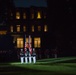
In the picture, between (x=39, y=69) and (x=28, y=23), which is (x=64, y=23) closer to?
(x=28, y=23)

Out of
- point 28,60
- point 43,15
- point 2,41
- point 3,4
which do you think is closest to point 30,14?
point 43,15

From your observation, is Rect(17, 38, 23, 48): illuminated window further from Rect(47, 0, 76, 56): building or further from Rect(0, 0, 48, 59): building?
Rect(47, 0, 76, 56): building

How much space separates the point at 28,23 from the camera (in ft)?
333

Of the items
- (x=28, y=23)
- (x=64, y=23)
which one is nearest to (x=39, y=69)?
(x=64, y=23)

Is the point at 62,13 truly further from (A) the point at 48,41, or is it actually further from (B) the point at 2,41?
(B) the point at 2,41

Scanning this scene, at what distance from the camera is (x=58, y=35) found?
300ft

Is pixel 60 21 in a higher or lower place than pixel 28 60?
higher

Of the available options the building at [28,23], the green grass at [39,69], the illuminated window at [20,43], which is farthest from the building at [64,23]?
the green grass at [39,69]

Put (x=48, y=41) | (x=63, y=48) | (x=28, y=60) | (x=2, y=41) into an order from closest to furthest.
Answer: (x=28, y=60), (x=2, y=41), (x=63, y=48), (x=48, y=41)

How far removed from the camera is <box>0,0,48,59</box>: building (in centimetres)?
9994

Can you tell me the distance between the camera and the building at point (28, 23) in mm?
99938

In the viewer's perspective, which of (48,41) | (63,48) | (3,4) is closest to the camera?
(3,4)

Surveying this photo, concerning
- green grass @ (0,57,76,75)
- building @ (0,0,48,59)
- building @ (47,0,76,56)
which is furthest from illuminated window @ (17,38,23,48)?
green grass @ (0,57,76,75)

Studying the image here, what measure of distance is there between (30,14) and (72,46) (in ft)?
54.3
